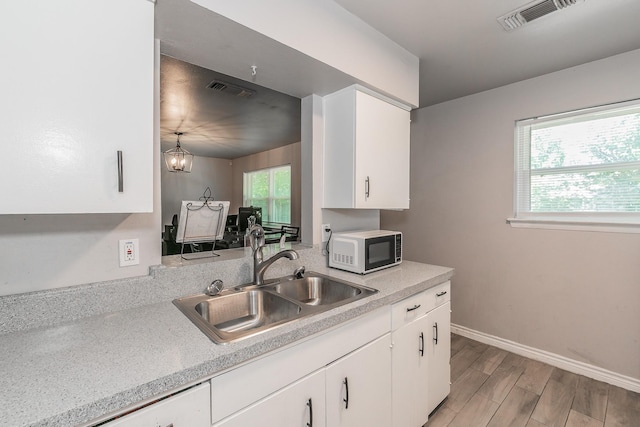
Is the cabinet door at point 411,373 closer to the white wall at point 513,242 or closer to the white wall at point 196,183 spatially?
the white wall at point 513,242

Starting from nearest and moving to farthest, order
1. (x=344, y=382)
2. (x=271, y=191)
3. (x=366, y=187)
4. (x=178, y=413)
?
(x=178, y=413), (x=344, y=382), (x=366, y=187), (x=271, y=191)

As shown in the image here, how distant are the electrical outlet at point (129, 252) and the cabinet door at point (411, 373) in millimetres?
1320

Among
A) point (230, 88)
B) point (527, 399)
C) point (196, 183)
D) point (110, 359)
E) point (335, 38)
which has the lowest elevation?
point (527, 399)

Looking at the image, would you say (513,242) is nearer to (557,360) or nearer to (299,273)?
(557,360)

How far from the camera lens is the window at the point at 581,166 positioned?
2.12 m

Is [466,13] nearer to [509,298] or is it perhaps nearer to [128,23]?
[128,23]

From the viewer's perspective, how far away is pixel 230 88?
2639 millimetres

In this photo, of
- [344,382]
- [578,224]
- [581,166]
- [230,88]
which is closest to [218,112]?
[230,88]

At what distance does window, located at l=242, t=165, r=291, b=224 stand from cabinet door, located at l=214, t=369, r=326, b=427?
438 cm

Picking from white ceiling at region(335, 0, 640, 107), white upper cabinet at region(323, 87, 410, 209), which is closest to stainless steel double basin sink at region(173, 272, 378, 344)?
white upper cabinet at region(323, 87, 410, 209)

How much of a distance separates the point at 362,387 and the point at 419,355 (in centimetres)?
52

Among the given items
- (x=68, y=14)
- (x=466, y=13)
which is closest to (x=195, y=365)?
(x=68, y=14)

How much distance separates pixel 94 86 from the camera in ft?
3.12

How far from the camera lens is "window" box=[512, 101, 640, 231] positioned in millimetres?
2125
